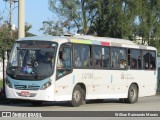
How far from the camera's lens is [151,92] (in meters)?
27.0

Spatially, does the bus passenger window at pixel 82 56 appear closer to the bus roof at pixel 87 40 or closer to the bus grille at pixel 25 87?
the bus roof at pixel 87 40

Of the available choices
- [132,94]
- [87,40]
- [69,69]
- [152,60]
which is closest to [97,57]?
[87,40]

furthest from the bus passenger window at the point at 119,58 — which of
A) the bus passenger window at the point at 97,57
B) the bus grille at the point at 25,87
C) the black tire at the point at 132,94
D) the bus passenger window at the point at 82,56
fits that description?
the bus grille at the point at 25,87

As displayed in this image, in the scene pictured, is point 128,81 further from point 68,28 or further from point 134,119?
point 68,28

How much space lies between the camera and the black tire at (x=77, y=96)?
21.2m

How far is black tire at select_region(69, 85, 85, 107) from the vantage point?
69.6 feet

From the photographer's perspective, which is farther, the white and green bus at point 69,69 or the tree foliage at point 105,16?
the tree foliage at point 105,16

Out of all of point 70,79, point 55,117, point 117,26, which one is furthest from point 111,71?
point 117,26

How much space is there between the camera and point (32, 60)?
810 inches

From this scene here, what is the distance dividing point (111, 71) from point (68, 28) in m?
22.9

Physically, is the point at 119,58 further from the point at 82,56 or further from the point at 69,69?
the point at 69,69

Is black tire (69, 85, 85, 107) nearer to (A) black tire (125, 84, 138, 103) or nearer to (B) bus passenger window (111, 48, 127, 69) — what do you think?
(B) bus passenger window (111, 48, 127, 69)

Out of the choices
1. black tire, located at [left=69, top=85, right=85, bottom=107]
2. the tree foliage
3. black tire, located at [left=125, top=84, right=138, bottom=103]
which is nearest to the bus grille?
black tire, located at [left=69, top=85, right=85, bottom=107]

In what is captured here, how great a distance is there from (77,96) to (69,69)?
123 cm
